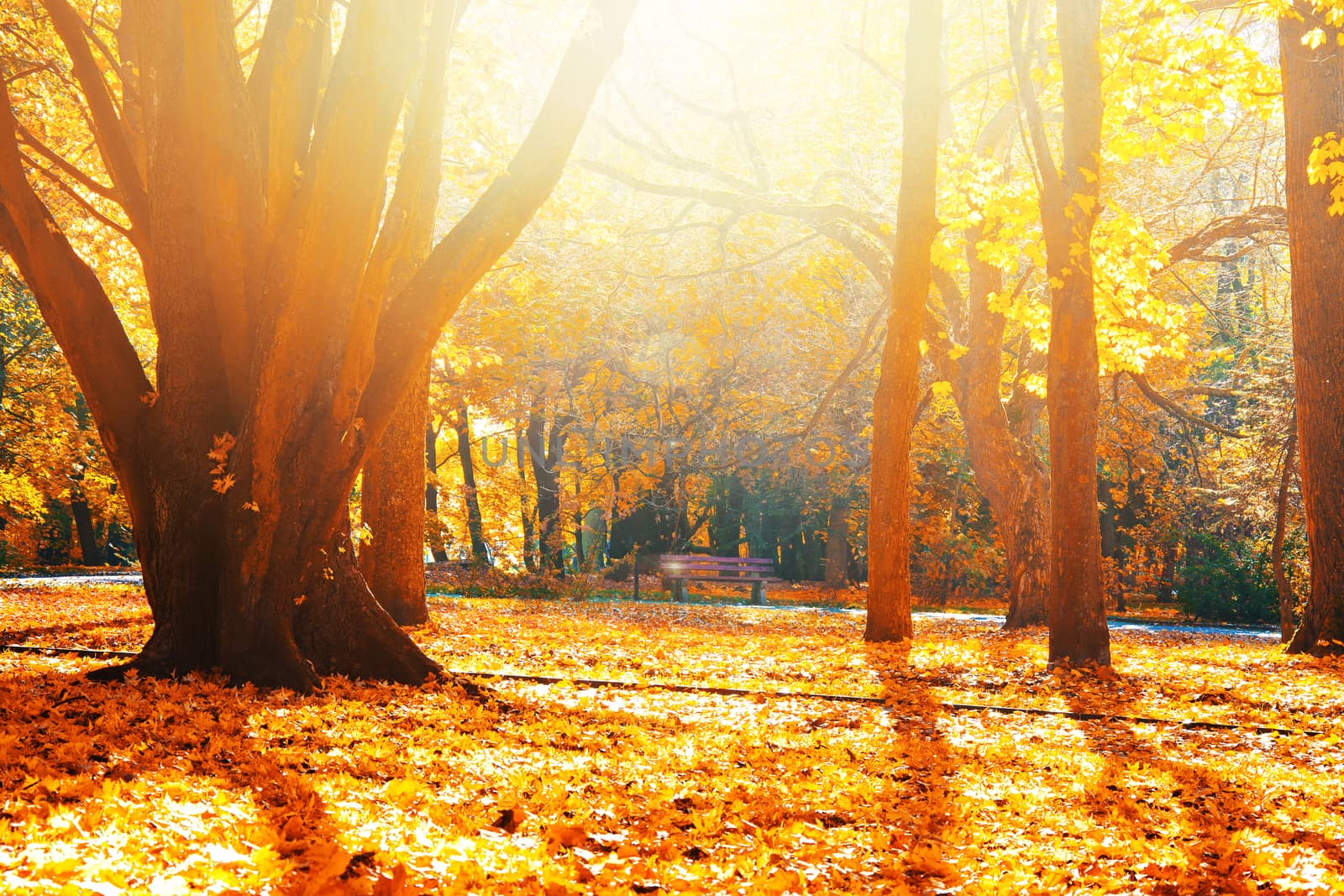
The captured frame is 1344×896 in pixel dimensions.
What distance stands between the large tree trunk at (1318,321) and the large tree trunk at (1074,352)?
2.61 meters

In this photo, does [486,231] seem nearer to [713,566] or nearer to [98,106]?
[98,106]

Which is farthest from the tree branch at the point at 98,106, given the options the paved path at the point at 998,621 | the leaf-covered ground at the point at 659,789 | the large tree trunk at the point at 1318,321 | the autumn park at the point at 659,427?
the paved path at the point at 998,621

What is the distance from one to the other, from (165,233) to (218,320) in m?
0.61

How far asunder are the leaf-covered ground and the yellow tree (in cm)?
62

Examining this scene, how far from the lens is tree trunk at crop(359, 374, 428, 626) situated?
37.4 feet

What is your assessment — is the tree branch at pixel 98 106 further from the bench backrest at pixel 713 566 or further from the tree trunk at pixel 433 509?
the bench backrest at pixel 713 566

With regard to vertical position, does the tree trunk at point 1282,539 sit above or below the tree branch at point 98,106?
below

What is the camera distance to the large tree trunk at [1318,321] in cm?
1033

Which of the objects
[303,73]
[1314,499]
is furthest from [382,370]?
[1314,499]

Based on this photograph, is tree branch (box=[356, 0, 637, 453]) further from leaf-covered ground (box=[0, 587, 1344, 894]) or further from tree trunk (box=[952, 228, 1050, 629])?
tree trunk (box=[952, 228, 1050, 629])

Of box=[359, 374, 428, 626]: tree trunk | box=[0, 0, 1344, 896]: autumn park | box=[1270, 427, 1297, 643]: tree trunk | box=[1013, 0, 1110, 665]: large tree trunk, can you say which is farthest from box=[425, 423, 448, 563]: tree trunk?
box=[1270, 427, 1297, 643]: tree trunk

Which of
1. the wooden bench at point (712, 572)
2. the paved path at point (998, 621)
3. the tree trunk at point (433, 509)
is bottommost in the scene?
the paved path at point (998, 621)

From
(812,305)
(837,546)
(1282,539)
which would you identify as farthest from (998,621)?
(837,546)

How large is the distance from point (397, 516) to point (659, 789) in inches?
294
